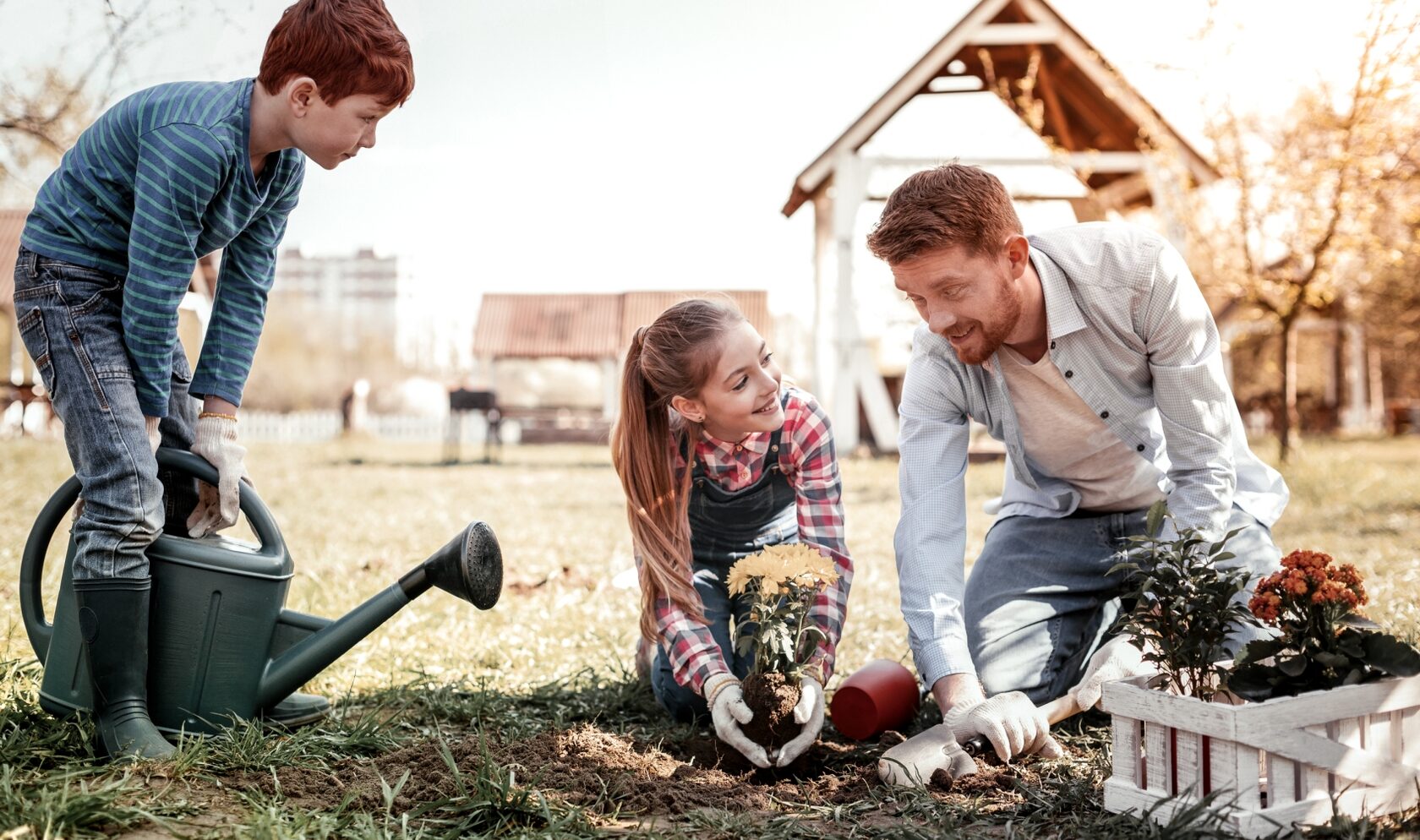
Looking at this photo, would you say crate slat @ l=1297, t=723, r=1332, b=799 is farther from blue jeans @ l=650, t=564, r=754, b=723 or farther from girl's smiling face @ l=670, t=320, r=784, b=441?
girl's smiling face @ l=670, t=320, r=784, b=441

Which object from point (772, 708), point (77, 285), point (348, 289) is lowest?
point (772, 708)

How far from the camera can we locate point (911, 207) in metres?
2.46

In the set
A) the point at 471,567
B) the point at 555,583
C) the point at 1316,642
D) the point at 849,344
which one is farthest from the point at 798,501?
the point at 849,344

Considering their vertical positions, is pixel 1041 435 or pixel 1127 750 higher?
pixel 1041 435

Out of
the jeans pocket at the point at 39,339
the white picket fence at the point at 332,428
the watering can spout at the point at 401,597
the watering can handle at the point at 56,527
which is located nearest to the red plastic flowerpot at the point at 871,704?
the watering can spout at the point at 401,597

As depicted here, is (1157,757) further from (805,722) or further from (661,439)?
(661,439)

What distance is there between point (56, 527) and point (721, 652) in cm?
152

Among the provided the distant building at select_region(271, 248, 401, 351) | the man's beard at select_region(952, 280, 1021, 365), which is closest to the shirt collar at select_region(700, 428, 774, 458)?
the man's beard at select_region(952, 280, 1021, 365)

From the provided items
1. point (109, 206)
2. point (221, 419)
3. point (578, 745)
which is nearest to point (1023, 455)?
point (578, 745)

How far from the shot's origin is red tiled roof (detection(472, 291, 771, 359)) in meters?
24.6

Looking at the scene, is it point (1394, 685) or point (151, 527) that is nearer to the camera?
point (1394, 685)

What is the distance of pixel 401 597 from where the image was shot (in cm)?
240

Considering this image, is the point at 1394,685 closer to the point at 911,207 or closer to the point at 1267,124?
the point at 911,207

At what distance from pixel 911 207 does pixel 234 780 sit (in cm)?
185
